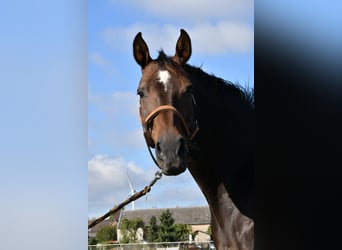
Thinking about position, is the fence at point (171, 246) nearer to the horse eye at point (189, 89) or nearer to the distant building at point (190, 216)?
the distant building at point (190, 216)

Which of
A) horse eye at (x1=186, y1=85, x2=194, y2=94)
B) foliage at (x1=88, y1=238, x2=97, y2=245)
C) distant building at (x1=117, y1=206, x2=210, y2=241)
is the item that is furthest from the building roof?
horse eye at (x1=186, y1=85, x2=194, y2=94)

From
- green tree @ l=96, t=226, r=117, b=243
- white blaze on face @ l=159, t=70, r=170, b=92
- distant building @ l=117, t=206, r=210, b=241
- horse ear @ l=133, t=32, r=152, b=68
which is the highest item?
horse ear @ l=133, t=32, r=152, b=68

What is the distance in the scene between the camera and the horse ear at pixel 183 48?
1843 millimetres

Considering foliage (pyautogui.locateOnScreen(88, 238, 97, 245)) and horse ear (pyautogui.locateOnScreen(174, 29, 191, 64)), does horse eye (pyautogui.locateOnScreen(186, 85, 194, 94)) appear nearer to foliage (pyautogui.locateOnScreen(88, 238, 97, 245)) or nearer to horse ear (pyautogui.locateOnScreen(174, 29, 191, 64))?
horse ear (pyautogui.locateOnScreen(174, 29, 191, 64))

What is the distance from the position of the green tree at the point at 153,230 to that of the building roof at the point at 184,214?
1 centimetres

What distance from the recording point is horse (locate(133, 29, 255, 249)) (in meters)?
1.71

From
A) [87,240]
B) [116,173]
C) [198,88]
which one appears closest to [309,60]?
[198,88]

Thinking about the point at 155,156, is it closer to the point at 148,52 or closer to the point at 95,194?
the point at 148,52

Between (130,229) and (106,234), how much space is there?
143 millimetres

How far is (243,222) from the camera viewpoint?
1794 mm

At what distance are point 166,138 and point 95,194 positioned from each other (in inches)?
26.8

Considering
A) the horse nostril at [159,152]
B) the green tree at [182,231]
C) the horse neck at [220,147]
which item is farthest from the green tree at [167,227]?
the horse nostril at [159,152]

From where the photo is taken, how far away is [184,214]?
1994 mm

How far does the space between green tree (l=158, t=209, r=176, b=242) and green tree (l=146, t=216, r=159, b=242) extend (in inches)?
0.8
